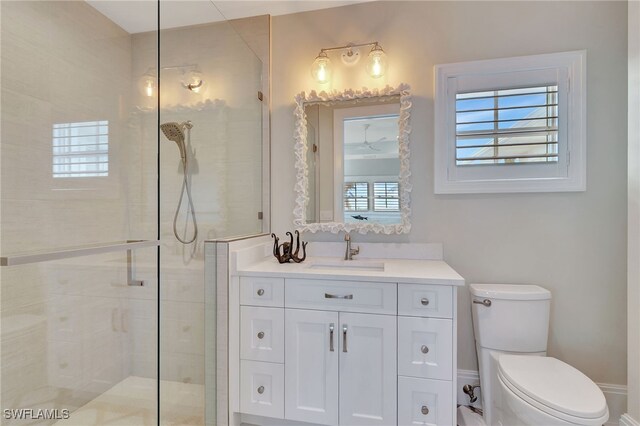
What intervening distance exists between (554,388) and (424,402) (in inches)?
21.2

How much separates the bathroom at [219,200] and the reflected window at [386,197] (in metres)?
0.11

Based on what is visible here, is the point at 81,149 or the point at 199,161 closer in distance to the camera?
the point at 81,149

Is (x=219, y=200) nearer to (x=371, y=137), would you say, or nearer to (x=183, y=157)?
(x=183, y=157)

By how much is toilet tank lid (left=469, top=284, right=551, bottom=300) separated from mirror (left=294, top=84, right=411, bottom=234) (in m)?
0.54

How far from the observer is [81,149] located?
1734mm

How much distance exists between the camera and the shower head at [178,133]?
5.93ft

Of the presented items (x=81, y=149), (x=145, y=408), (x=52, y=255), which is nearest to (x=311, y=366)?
(x=145, y=408)

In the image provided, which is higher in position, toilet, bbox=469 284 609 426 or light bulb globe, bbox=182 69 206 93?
light bulb globe, bbox=182 69 206 93

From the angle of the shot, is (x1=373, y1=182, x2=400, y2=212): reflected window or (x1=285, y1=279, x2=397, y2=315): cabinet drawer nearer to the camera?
(x1=285, y1=279, x2=397, y2=315): cabinet drawer

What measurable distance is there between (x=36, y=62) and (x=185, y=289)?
1377 mm

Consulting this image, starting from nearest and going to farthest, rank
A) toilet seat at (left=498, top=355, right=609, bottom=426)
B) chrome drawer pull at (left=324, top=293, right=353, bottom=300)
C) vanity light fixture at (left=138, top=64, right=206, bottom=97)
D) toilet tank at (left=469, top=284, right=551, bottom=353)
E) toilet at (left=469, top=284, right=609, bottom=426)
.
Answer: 1. toilet seat at (left=498, top=355, right=609, bottom=426)
2. toilet at (left=469, top=284, right=609, bottom=426)
3. chrome drawer pull at (left=324, top=293, right=353, bottom=300)
4. toilet tank at (left=469, top=284, right=551, bottom=353)
5. vanity light fixture at (left=138, top=64, right=206, bottom=97)

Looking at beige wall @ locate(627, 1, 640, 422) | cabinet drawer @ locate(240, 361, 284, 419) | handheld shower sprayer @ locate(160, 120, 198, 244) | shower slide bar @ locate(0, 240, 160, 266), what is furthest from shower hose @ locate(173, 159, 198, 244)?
beige wall @ locate(627, 1, 640, 422)

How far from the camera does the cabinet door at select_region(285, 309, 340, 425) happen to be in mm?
1536

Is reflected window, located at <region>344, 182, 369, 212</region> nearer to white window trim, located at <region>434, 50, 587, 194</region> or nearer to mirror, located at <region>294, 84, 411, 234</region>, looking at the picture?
mirror, located at <region>294, 84, 411, 234</region>
